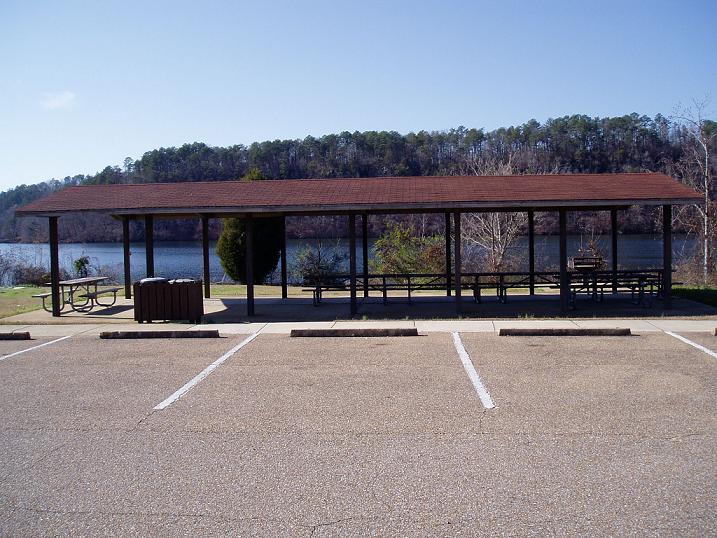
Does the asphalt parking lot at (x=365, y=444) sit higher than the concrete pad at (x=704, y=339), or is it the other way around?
the concrete pad at (x=704, y=339)

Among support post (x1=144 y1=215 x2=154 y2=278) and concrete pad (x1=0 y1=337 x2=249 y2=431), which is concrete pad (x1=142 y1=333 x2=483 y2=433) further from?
support post (x1=144 y1=215 x2=154 y2=278)

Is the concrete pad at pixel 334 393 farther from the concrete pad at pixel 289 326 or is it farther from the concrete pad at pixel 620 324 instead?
the concrete pad at pixel 620 324

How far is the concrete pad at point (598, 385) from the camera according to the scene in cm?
645

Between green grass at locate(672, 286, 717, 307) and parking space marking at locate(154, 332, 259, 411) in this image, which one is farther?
green grass at locate(672, 286, 717, 307)

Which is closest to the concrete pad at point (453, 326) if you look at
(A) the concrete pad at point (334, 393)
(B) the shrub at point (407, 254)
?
(A) the concrete pad at point (334, 393)

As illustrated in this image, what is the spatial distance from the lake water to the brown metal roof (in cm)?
850

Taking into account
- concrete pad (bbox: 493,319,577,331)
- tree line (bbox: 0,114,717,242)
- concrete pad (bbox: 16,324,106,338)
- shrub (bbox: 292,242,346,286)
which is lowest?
concrete pad (bbox: 16,324,106,338)

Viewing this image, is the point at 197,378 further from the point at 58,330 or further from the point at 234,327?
the point at 58,330

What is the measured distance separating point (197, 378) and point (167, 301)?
19.9 feet

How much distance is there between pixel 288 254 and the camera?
109 feet

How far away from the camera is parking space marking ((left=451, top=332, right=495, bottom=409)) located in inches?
289

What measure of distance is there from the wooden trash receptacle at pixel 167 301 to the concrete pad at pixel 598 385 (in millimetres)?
6245

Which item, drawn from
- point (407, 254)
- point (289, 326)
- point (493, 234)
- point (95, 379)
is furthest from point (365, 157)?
point (95, 379)

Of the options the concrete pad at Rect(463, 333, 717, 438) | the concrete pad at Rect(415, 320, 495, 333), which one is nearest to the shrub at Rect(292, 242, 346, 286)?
the concrete pad at Rect(415, 320, 495, 333)
